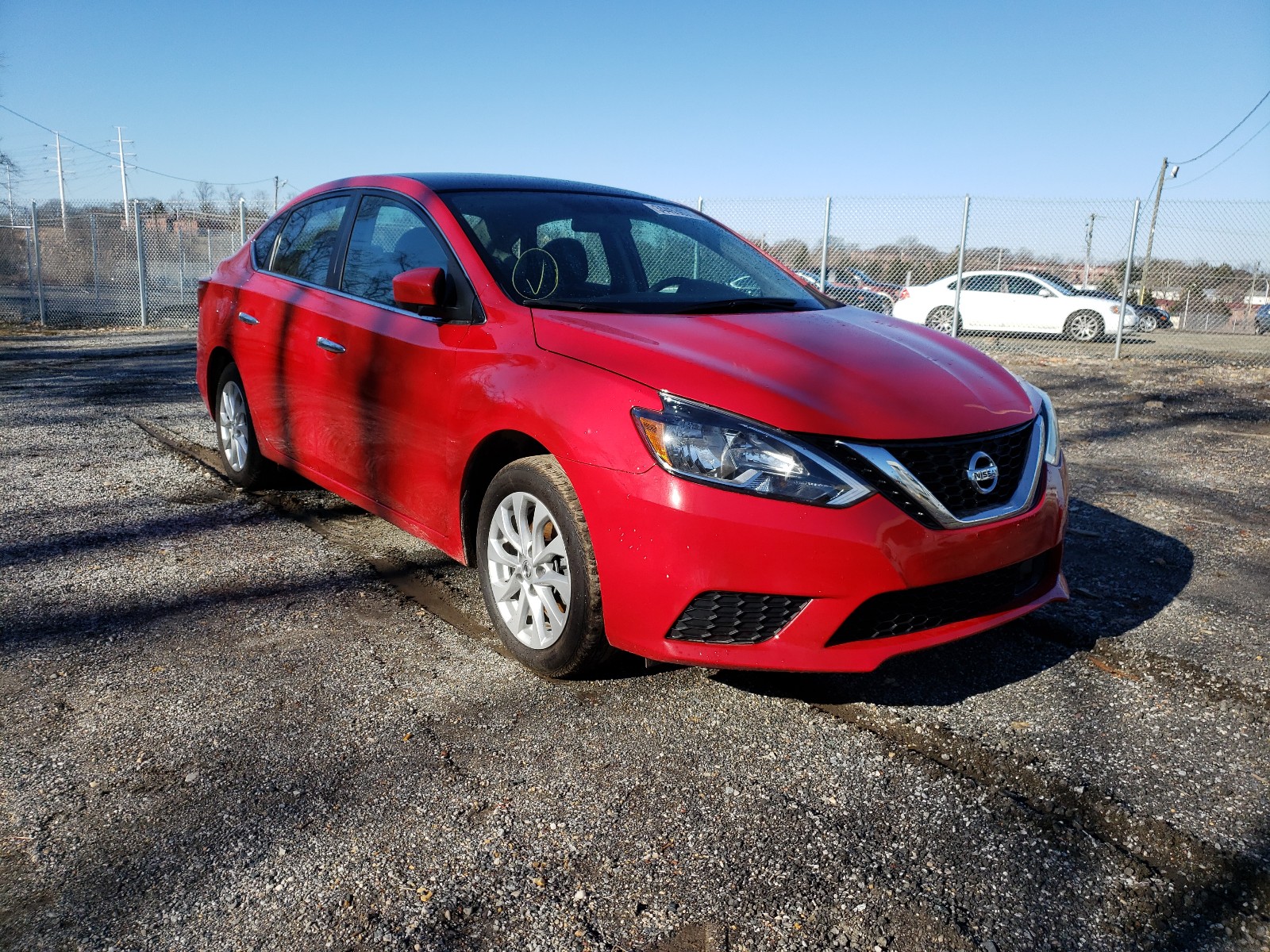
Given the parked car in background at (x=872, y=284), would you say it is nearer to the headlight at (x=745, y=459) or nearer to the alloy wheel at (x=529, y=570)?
the alloy wheel at (x=529, y=570)

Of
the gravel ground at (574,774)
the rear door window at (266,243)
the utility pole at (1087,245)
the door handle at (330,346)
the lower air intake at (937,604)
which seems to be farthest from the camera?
the utility pole at (1087,245)

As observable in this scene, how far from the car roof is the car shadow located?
84.8 inches

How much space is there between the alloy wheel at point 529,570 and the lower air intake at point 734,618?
1.31 ft

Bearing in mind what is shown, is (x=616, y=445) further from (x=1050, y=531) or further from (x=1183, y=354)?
(x=1183, y=354)

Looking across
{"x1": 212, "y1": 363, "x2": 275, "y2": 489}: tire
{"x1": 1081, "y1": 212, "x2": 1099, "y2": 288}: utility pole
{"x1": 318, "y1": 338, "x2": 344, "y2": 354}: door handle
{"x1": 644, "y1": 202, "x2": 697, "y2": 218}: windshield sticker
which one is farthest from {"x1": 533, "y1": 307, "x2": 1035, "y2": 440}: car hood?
{"x1": 1081, "y1": 212, "x2": 1099, "y2": 288}: utility pole

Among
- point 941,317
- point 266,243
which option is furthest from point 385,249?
point 941,317

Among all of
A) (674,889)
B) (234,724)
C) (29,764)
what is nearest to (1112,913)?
(674,889)

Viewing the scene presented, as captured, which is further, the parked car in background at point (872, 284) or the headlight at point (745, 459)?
the parked car in background at point (872, 284)

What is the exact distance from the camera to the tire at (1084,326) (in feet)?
49.5

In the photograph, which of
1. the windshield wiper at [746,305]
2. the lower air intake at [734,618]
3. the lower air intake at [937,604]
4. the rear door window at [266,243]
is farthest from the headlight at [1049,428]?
the rear door window at [266,243]

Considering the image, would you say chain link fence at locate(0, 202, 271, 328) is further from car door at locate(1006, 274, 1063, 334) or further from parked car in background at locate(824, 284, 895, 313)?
car door at locate(1006, 274, 1063, 334)

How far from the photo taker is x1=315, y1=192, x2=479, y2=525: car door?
129 inches

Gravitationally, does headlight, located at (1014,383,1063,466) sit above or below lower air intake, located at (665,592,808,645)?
above

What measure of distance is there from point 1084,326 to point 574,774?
604 inches
